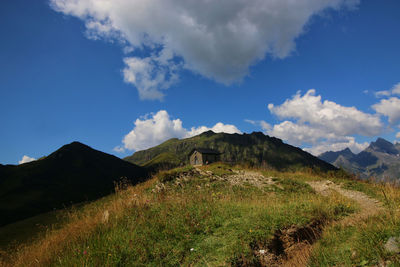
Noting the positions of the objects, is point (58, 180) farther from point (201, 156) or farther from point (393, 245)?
point (393, 245)

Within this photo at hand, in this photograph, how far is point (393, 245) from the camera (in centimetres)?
364

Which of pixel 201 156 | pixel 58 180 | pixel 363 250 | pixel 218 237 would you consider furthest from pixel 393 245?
pixel 58 180

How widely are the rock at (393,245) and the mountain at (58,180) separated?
65512mm

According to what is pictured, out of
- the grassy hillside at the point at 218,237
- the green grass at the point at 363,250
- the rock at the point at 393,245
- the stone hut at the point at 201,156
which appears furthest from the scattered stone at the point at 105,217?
the stone hut at the point at 201,156

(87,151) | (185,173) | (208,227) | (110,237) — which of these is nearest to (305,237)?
(208,227)

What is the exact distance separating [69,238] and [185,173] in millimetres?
12790

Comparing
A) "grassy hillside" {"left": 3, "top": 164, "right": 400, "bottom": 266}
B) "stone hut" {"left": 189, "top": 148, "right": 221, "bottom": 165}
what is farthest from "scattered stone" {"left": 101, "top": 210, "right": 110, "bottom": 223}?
"stone hut" {"left": 189, "top": 148, "right": 221, "bottom": 165}

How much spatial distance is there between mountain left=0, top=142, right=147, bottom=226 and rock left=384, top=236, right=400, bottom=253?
6551cm

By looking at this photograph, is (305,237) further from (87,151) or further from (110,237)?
(87,151)

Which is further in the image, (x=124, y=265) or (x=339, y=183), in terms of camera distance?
(x=339, y=183)

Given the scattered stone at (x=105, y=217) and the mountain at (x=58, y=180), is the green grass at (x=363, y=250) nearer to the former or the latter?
the scattered stone at (x=105, y=217)

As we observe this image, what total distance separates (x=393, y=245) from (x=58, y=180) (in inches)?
5054

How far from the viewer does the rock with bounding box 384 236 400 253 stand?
3531mm

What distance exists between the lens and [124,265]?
4.24 m
